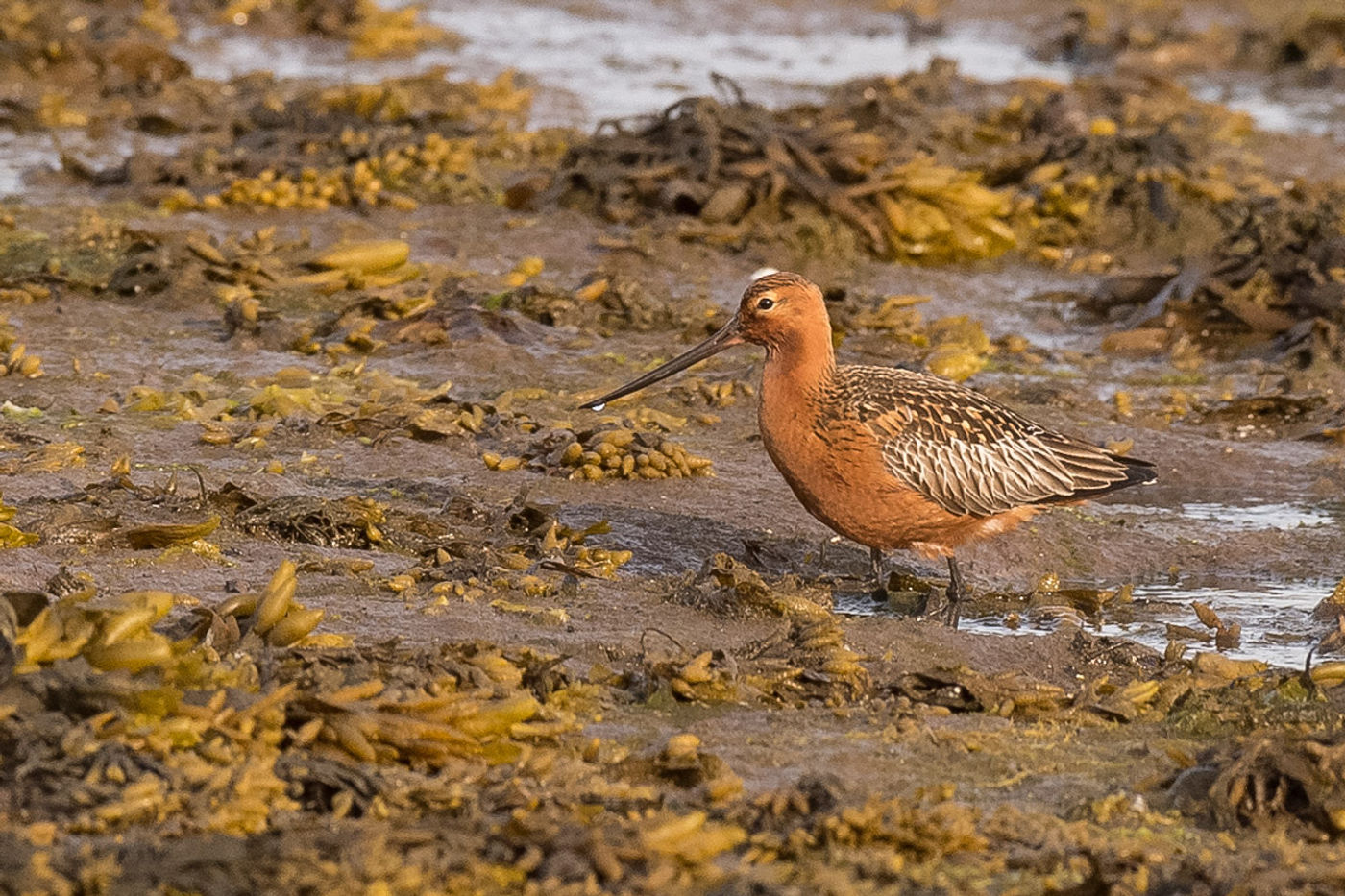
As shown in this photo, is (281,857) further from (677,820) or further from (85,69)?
(85,69)

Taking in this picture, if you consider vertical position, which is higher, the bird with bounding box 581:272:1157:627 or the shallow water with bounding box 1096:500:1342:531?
the bird with bounding box 581:272:1157:627

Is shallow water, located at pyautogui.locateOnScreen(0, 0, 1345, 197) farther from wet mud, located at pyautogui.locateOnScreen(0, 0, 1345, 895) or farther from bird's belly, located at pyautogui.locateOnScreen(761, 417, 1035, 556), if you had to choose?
bird's belly, located at pyautogui.locateOnScreen(761, 417, 1035, 556)

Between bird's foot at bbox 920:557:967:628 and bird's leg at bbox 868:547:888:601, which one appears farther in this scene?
bird's leg at bbox 868:547:888:601

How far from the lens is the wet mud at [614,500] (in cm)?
417

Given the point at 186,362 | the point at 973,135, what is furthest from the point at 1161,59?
the point at 186,362

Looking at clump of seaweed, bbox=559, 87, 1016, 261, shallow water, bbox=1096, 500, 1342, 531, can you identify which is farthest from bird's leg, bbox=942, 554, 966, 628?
clump of seaweed, bbox=559, 87, 1016, 261

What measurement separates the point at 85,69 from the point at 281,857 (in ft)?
35.0

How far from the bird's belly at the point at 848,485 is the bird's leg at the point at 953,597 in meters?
0.23

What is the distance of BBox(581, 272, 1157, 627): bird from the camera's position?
20.6ft

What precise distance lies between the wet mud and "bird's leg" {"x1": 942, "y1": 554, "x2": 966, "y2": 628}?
6.5 inches

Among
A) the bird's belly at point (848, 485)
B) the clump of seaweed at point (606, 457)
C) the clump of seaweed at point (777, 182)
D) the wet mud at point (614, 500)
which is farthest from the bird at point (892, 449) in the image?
the clump of seaweed at point (777, 182)

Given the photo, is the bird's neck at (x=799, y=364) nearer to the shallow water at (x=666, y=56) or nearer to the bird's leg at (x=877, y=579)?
the bird's leg at (x=877, y=579)

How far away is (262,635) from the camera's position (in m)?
4.93

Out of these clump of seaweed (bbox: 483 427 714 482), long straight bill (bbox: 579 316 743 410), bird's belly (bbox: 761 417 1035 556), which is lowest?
clump of seaweed (bbox: 483 427 714 482)
